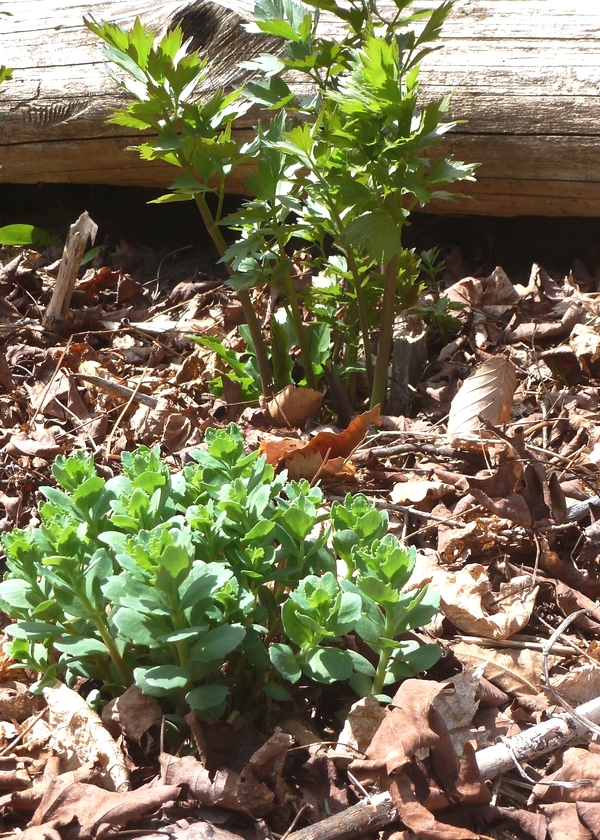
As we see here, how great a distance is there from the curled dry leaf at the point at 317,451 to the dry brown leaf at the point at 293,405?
18 cm

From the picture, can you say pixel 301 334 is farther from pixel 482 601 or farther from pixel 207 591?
pixel 207 591

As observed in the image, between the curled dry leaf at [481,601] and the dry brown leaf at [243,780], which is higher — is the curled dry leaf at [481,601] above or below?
below

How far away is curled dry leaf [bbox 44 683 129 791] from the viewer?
1.42m

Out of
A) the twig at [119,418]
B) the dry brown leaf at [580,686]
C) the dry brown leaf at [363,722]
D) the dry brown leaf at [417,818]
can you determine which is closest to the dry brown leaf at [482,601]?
the dry brown leaf at [580,686]

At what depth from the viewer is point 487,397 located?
2.49 m

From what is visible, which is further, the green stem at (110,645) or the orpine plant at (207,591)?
the green stem at (110,645)

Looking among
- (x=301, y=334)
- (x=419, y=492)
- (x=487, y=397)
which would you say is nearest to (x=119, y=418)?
(x=301, y=334)

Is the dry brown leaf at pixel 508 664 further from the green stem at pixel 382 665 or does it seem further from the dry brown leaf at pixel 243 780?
the dry brown leaf at pixel 243 780

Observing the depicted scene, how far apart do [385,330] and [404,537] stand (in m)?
0.71

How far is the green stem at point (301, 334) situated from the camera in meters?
2.49

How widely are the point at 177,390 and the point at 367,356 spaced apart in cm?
74

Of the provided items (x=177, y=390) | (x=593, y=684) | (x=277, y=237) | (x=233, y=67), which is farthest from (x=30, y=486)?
(x=233, y=67)

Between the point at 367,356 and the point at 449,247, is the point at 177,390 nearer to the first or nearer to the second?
the point at 367,356

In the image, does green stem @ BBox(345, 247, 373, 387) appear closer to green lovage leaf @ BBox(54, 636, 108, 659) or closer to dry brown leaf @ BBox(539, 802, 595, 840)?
green lovage leaf @ BBox(54, 636, 108, 659)
